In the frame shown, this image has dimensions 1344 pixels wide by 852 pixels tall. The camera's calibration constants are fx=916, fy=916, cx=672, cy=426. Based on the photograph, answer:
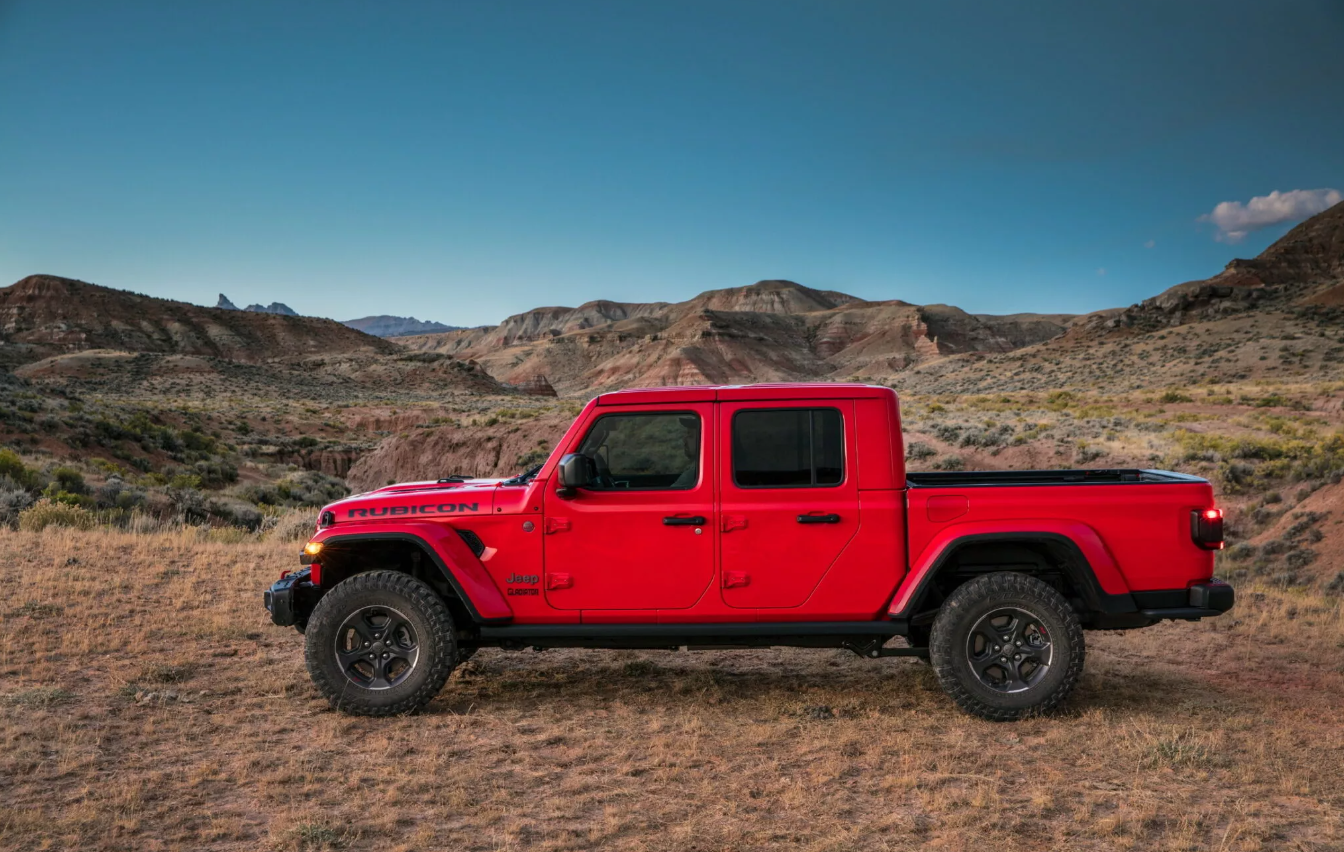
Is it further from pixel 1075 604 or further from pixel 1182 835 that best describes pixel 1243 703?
pixel 1182 835

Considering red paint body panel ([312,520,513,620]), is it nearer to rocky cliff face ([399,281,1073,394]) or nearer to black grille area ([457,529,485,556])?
black grille area ([457,529,485,556])

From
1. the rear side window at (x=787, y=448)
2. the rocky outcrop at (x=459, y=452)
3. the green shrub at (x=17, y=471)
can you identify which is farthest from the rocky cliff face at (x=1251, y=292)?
the rear side window at (x=787, y=448)

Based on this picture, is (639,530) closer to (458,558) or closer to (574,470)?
(574,470)

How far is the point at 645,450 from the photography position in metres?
6.01

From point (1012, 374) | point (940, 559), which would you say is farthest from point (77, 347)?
point (940, 559)

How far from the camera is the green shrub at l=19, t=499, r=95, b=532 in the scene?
12.8 metres

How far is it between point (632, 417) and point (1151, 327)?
294 ft

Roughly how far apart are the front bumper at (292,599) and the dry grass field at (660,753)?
1.91 ft

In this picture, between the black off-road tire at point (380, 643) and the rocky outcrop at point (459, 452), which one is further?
the rocky outcrop at point (459, 452)

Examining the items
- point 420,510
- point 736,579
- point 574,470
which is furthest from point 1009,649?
point 420,510

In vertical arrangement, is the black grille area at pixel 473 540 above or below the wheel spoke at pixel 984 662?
above

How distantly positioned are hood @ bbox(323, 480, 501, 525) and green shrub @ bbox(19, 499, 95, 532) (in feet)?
29.6

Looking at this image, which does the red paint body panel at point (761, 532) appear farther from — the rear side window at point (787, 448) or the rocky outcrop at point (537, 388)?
the rocky outcrop at point (537, 388)

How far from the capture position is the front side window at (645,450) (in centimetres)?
580
